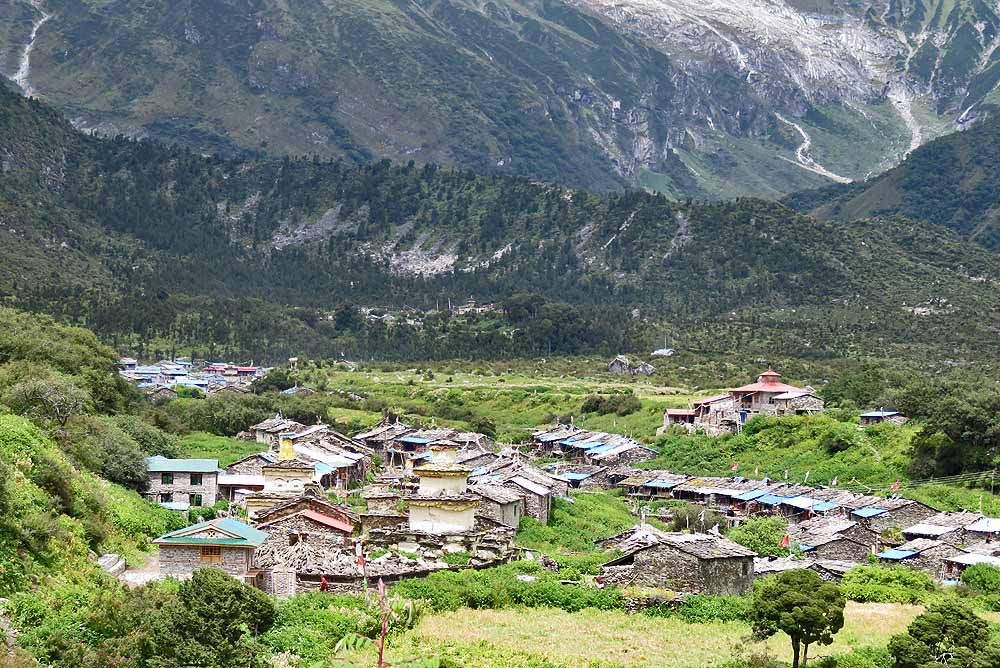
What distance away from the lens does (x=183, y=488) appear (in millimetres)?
59750

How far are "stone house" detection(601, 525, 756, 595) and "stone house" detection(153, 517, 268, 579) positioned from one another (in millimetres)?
11745

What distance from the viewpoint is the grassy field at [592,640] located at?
112 ft

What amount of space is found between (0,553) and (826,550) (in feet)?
112

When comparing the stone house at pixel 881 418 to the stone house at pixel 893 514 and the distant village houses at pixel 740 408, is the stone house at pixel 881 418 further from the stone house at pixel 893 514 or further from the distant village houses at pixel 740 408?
the stone house at pixel 893 514

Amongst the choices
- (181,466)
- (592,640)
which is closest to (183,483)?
(181,466)

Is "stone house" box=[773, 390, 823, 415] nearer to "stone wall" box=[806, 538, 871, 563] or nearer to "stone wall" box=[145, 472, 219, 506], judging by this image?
"stone wall" box=[806, 538, 871, 563]

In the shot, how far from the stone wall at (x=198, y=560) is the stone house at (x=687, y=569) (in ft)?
38.5

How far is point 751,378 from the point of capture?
123 m

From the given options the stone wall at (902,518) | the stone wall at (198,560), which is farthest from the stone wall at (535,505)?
the stone wall at (198,560)

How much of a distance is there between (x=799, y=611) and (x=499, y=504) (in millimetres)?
21216

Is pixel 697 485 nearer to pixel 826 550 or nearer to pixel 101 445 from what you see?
pixel 826 550

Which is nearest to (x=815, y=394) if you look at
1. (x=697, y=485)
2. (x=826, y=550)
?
(x=697, y=485)

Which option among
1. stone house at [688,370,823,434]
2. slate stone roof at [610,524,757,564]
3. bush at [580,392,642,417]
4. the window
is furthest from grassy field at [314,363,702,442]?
the window

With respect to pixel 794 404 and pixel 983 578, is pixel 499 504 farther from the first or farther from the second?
pixel 794 404
